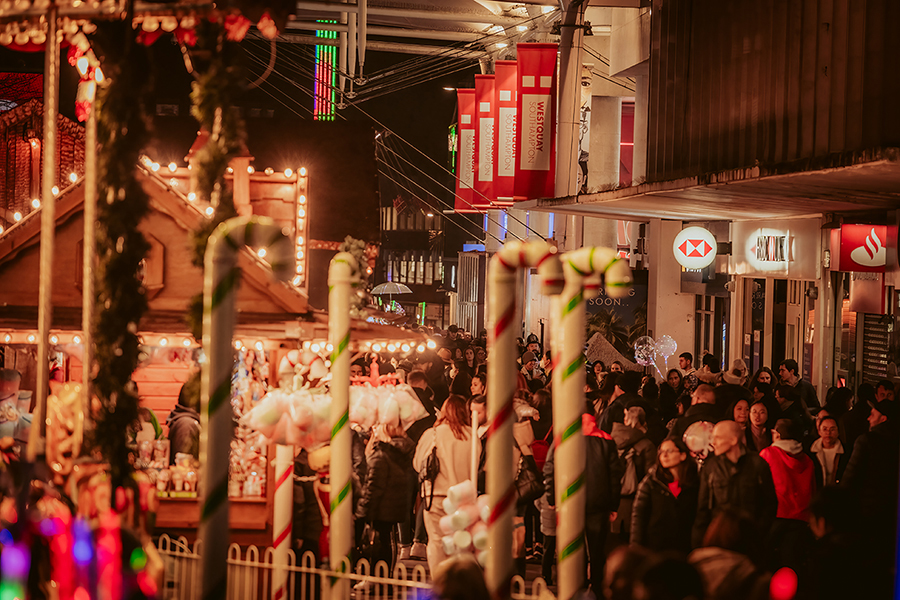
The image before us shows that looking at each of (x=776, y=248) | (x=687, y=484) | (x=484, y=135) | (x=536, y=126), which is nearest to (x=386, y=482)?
(x=687, y=484)

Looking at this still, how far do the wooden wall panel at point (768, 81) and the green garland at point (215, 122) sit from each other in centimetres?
659

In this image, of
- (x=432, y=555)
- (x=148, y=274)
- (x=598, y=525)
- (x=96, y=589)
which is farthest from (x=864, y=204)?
(x=96, y=589)

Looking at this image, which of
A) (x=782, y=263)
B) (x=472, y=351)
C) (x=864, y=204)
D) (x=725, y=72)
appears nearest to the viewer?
(x=864, y=204)

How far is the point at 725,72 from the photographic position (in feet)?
51.0

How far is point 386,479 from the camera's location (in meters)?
8.80

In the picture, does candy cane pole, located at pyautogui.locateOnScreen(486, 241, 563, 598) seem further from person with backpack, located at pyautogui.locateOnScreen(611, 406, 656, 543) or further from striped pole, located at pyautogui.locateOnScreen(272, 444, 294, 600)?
person with backpack, located at pyautogui.locateOnScreen(611, 406, 656, 543)

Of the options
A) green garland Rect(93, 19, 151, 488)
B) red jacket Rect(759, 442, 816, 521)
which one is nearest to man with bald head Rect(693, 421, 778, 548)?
red jacket Rect(759, 442, 816, 521)

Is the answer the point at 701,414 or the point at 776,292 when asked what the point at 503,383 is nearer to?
the point at 701,414

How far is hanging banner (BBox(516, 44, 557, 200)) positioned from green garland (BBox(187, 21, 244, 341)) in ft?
49.8

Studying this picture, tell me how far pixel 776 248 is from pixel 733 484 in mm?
11148

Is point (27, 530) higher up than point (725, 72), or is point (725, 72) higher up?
point (725, 72)

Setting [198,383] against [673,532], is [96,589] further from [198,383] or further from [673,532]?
[673,532]

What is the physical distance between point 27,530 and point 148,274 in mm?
3450

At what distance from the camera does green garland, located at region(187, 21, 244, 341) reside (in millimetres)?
4891
